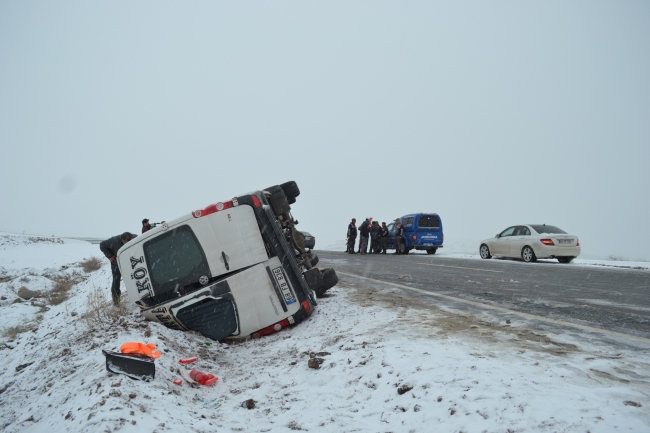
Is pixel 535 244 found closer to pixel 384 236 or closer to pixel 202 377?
pixel 384 236

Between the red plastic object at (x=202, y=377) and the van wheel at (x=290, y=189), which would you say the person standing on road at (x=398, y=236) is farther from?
the red plastic object at (x=202, y=377)

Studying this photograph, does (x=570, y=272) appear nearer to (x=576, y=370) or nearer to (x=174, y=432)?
(x=576, y=370)

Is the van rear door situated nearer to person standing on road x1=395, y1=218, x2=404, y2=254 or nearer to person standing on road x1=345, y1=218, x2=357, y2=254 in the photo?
person standing on road x1=395, y1=218, x2=404, y2=254

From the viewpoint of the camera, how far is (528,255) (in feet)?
49.6

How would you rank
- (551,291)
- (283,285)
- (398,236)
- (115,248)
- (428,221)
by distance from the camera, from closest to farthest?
1. (283,285)
2. (551,291)
3. (115,248)
4. (428,221)
5. (398,236)

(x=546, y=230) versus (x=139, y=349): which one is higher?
(x=546, y=230)

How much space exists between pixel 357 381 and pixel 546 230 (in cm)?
1380

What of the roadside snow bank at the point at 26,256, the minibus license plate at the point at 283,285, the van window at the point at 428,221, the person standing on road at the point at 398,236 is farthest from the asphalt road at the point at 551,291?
the roadside snow bank at the point at 26,256

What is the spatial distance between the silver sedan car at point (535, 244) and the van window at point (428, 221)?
5217 millimetres

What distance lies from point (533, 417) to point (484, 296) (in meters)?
5.03

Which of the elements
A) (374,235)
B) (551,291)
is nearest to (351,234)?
Result: (374,235)

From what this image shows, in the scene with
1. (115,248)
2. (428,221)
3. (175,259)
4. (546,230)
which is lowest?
(175,259)

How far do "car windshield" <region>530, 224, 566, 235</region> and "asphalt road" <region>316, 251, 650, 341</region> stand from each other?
3.65 m

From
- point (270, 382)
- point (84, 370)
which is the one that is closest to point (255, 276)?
point (270, 382)
